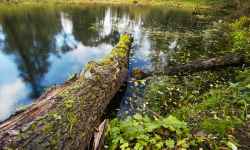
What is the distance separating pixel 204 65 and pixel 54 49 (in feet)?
23.3

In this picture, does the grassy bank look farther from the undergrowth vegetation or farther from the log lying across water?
the undergrowth vegetation

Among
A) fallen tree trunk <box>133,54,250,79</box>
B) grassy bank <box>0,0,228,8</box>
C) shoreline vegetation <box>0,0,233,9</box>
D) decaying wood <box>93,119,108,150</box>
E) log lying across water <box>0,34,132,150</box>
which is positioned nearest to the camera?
log lying across water <box>0,34,132,150</box>

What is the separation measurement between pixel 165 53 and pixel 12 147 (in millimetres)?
8731

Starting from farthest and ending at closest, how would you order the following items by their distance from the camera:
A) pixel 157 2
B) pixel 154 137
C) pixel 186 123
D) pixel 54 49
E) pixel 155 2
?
pixel 157 2 < pixel 155 2 < pixel 54 49 < pixel 186 123 < pixel 154 137

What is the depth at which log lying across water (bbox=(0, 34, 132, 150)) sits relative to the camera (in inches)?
123

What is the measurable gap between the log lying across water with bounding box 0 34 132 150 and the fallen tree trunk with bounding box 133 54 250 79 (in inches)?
85.2

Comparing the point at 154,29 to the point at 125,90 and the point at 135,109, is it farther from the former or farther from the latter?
the point at 135,109

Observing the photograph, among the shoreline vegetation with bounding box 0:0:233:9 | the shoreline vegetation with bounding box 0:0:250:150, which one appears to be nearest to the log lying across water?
the shoreline vegetation with bounding box 0:0:250:150

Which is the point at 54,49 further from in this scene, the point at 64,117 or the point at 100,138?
the point at 100,138

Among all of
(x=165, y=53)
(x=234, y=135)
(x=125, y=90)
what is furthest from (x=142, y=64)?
(x=234, y=135)

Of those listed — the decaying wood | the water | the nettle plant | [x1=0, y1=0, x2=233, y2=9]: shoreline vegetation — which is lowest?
the water

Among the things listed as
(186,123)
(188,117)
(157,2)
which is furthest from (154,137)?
(157,2)

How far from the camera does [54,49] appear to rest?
12148mm

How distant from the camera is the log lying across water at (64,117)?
3.14 meters
